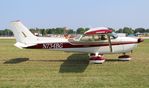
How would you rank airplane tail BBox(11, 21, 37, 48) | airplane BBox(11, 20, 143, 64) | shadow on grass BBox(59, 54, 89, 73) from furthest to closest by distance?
airplane tail BBox(11, 21, 37, 48), airplane BBox(11, 20, 143, 64), shadow on grass BBox(59, 54, 89, 73)

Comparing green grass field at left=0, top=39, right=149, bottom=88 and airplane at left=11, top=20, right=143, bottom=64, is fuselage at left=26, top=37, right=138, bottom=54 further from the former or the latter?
green grass field at left=0, top=39, right=149, bottom=88

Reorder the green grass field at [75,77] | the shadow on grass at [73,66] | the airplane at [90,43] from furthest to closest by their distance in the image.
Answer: the airplane at [90,43] → the shadow on grass at [73,66] → the green grass field at [75,77]

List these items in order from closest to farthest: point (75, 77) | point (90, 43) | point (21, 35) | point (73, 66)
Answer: point (75, 77)
point (73, 66)
point (90, 43)
point (21, 35)

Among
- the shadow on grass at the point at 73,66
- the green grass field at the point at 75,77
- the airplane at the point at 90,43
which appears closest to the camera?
the green grass field at the point at 75,77

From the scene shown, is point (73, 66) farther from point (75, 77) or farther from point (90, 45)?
point (75, 77)

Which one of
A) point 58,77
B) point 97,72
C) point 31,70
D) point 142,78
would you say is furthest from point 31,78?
point 142,78

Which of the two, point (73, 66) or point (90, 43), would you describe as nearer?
point (73, 66)

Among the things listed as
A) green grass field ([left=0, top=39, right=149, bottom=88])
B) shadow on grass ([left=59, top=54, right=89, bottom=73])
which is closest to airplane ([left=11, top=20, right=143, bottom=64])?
shadow on grass ([left=59, top=54, right=89, bottom=73])

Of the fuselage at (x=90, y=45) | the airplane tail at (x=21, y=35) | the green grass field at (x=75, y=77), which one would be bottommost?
the green grass field at (x=75, y=77)

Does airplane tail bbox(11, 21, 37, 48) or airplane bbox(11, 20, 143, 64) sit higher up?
airplane tail bbox(11, 21, 37, 48)

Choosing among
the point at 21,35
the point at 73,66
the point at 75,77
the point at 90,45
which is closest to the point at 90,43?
the point at 90,45

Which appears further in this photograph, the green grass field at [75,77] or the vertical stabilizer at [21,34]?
the vertical stabilizer at [21,34]

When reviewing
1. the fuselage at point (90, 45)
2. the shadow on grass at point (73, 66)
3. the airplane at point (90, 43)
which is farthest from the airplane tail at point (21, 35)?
the shadow on grass at point (73, 66)

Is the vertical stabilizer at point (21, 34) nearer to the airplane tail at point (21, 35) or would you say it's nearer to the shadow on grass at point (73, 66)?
the airplane tail at point (21, 35)
